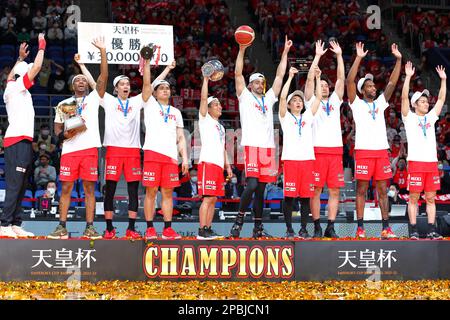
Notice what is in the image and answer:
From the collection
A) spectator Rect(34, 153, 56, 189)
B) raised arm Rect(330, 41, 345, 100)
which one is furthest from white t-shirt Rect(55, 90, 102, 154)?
spectator Rect(34, 153, 56, 189)

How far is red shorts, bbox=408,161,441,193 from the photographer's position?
36.2 feet

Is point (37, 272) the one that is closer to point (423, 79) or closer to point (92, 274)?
point (92, 274)

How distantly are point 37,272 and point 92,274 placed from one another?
2.15ft

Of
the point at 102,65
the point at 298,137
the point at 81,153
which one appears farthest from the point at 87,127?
the point at 298,137

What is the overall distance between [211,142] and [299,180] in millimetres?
1299

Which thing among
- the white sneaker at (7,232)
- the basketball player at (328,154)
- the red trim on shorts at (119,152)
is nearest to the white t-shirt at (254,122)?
the basketball player at (328,154)

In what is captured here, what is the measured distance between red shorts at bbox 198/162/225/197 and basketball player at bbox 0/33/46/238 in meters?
2.19

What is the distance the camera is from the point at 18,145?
9.98m

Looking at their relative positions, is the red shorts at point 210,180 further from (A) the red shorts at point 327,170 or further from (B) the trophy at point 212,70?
(A) the red shorts at point 327,170

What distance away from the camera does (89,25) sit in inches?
469

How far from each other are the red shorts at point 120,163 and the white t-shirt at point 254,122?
1.48m

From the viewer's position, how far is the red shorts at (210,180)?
10352 millimetres
